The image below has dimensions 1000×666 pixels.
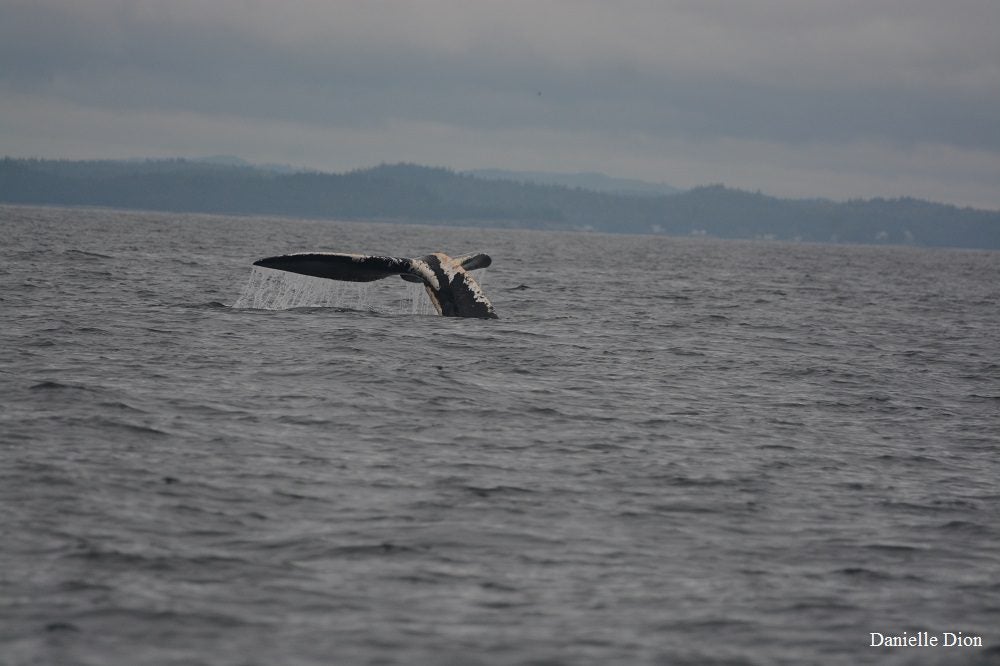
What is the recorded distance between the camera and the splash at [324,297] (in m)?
28.7

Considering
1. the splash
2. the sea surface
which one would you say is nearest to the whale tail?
the sea surface

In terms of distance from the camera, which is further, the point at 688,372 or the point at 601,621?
the point at 688,372

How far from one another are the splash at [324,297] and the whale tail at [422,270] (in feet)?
6.99

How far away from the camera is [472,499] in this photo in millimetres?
11211

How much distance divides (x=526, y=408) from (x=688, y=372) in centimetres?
535

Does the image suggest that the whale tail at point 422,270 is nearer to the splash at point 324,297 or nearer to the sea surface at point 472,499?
the sea surface at point 472,499

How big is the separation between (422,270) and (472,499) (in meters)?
12.2

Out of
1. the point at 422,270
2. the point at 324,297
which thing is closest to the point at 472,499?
the point at 422,270

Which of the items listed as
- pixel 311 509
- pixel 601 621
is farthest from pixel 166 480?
pixel 601 621

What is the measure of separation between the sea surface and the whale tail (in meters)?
1.18

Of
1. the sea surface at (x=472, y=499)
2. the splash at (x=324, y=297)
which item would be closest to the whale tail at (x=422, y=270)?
the sea surface at (x=472, y=499)

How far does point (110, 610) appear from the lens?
26.5 ft

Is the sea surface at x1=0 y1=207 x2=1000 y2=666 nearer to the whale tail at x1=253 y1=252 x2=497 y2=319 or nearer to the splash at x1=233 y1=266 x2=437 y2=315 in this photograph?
the whale tail at x1=253 y1=252 x2=497 y2=319

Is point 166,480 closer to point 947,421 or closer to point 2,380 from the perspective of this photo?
point 2,380
